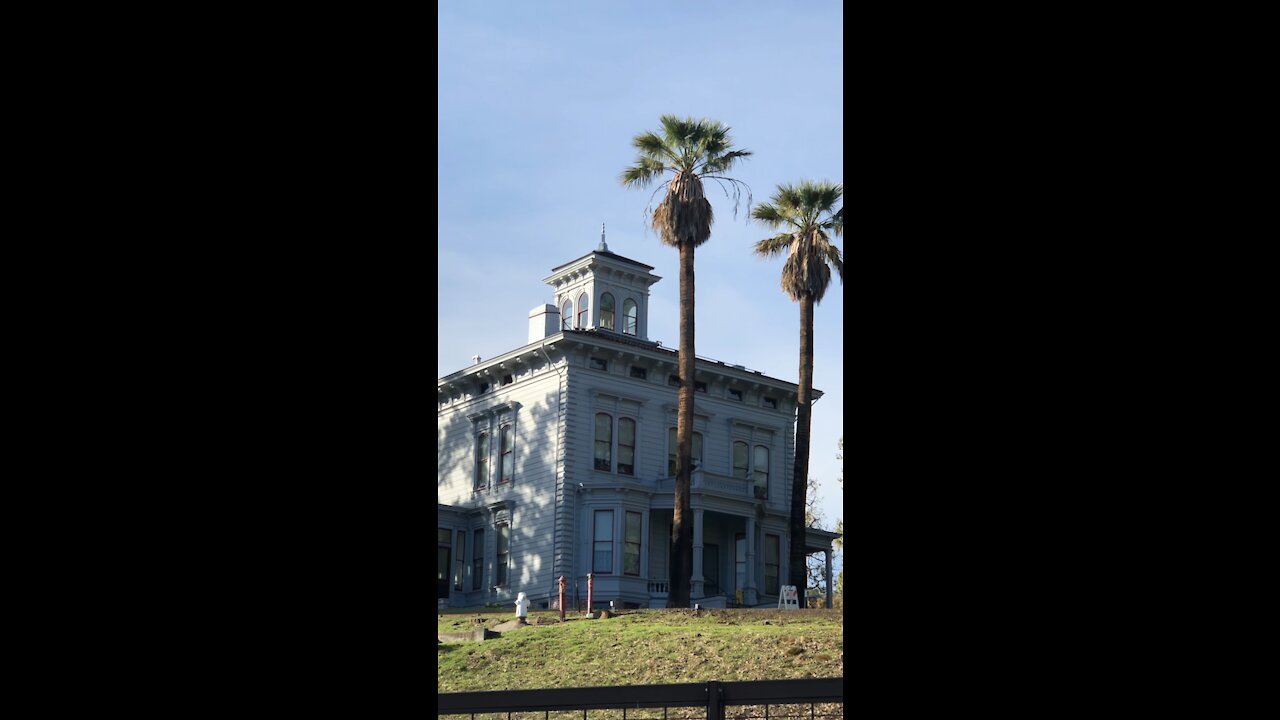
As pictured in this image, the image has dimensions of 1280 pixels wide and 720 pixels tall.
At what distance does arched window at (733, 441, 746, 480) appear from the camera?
24.3 m

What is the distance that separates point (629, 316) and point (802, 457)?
15.4 feet

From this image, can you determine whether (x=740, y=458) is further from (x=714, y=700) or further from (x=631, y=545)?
(x=714, y=700)

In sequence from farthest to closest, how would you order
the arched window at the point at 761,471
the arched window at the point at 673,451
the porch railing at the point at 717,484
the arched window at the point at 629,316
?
the arched window at the point at 629,316 → the arched window at the point at 761,471 → the arched window at the point at 673,451 → the porch railing at the point at 717,484

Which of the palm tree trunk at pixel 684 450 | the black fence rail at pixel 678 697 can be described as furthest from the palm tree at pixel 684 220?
the black fence rail at pixel 678 697

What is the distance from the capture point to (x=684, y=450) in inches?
842

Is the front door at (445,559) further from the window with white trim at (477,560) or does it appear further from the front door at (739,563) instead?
the front door at (739,563)

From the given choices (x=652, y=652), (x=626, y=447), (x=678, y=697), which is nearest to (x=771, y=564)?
(x=626, y=447)

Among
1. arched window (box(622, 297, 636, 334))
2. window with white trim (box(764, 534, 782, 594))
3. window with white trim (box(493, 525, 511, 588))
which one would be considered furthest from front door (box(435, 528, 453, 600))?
window with white trim (box(764, 534, 782, 594))

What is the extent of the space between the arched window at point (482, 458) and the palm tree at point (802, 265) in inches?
227

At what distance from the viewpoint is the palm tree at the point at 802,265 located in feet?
71.8
